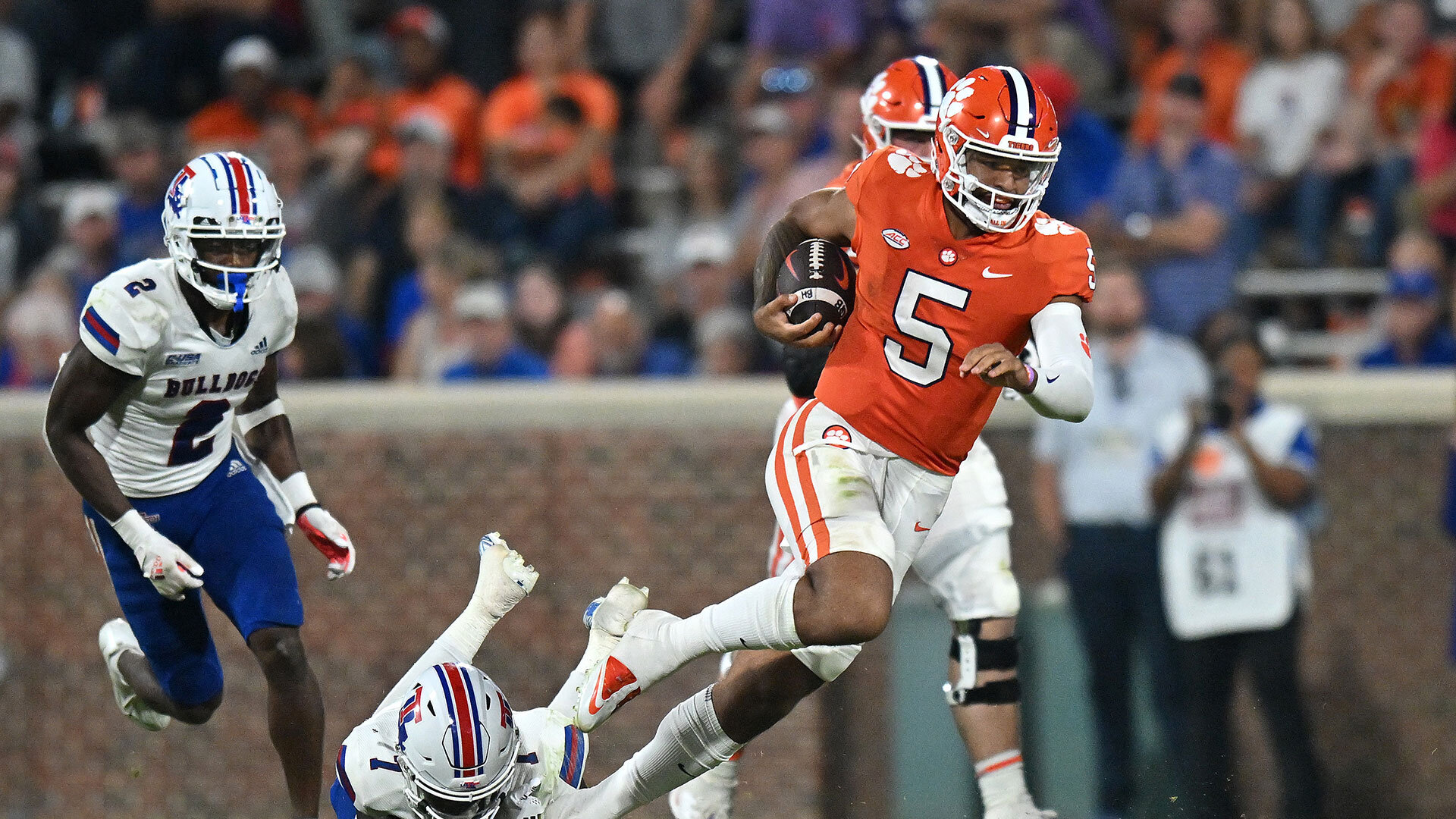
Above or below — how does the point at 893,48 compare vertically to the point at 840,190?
above

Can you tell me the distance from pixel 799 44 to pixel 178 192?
18.8ft

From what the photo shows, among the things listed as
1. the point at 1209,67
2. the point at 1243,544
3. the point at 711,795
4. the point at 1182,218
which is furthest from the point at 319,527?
the point at 1209,67

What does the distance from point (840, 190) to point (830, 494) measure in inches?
41.2

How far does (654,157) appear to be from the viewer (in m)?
11.4

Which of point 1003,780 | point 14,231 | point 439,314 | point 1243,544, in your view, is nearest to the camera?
point 1003,780

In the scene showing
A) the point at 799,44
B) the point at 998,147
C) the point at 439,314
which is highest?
the point at 799,44

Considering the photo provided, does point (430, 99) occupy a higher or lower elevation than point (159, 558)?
higher

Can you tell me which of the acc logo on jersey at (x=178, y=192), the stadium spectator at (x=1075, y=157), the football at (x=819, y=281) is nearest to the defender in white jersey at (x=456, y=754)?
the football at (x=819, y=281)

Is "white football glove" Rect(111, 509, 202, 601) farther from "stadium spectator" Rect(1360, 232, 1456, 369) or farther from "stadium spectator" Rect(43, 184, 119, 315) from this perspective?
"stadium spectator" Rect(1360, 232, 1456, 369)

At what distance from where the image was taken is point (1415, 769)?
978 cm

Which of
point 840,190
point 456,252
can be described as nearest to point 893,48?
point 456,252

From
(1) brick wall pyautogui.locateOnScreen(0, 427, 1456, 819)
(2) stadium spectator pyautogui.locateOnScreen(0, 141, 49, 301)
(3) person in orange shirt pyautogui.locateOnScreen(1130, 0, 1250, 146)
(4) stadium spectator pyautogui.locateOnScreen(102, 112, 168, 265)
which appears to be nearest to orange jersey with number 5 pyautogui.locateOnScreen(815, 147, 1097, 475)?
(1) brick wall pyautogui.locateOnScreen(0, 427, 1456, 819)

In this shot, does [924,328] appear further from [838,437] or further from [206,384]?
[206,384]

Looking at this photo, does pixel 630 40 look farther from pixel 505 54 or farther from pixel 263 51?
pixel 263 51
